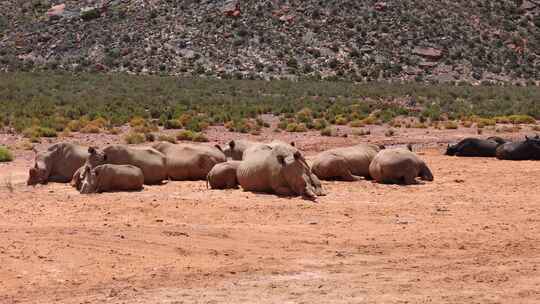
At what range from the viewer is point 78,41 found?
8206 centimetres

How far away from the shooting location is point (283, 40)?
77.7 metres

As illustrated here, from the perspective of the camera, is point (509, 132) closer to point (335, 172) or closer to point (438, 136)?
point (438, 136)

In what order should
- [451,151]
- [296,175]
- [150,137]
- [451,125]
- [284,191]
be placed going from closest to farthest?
[296,175], [284,191], [451,151], [150,137], [451,125]

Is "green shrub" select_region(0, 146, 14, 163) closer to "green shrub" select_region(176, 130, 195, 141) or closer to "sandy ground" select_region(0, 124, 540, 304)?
"sandy ground" select_region(0, 124, 540, 304)

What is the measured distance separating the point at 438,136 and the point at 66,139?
582 inches

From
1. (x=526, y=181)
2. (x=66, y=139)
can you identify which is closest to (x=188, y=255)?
(x=526, y=181)

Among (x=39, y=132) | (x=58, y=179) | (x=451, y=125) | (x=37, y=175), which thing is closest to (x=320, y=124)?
(x=451, y=125)

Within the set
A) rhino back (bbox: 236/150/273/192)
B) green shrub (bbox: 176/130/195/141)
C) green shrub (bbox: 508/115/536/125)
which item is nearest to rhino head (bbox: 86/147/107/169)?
rhino back (bbox: 236/150/273/192)

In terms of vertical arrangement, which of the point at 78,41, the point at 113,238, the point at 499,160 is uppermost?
the point at 113,238

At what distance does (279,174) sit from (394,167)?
3.37m

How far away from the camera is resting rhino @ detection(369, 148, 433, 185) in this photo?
67.3 ft

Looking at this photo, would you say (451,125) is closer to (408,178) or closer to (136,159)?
(408,178)

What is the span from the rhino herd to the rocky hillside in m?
52.6

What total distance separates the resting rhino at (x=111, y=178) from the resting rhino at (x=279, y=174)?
2.20 meters
